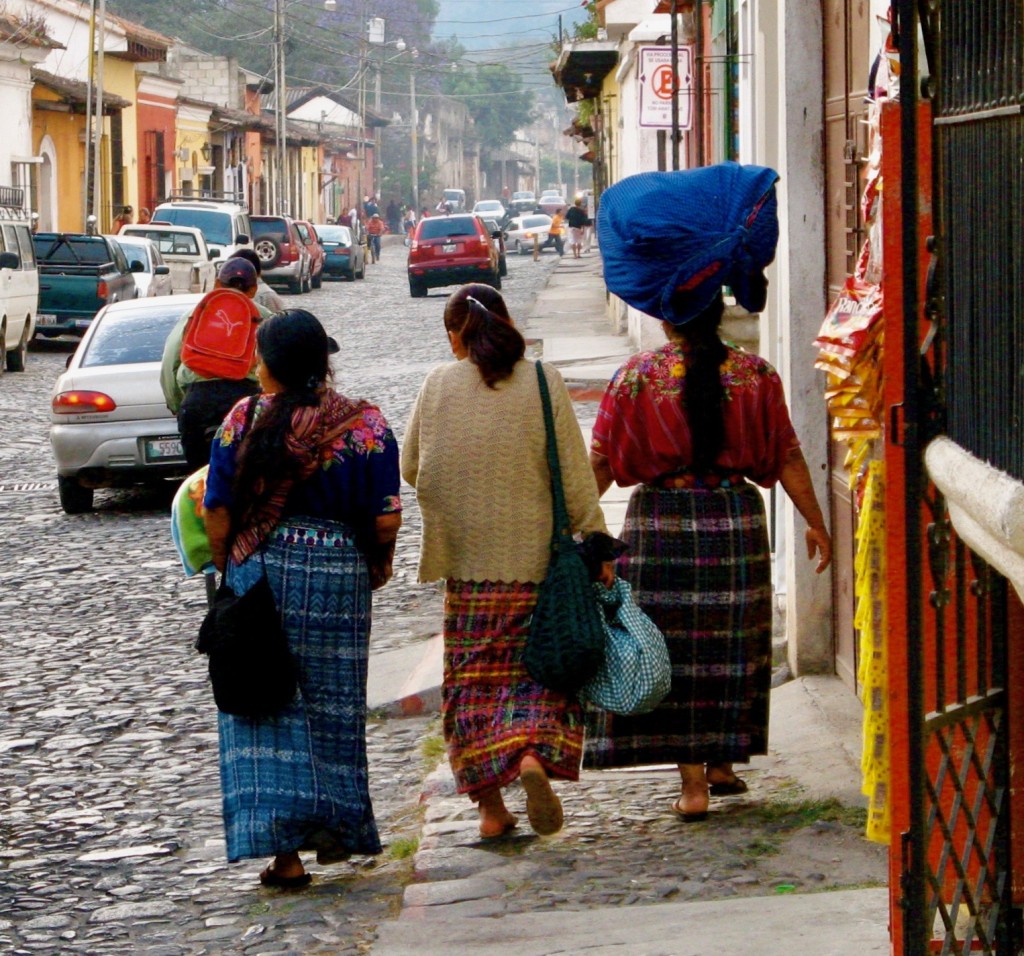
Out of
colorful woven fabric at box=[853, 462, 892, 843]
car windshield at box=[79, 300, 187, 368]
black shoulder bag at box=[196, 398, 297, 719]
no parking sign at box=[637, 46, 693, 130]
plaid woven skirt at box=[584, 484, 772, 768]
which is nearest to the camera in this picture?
colorful woven fabric at box=[853, 462, 892, 843]

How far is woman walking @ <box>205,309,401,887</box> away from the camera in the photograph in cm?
526

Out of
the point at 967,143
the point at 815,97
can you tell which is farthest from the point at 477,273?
the point at 967,143

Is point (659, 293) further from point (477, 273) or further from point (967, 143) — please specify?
point (477, 273)

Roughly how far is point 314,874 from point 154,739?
1726 mm

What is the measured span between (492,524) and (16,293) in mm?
18873

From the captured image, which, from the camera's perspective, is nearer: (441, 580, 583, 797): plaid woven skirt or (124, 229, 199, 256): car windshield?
(441, 580, 583, 797): plaid woven skirt

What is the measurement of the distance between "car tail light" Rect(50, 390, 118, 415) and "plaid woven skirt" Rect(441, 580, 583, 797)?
23.8ft

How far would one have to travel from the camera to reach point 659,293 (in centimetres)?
564

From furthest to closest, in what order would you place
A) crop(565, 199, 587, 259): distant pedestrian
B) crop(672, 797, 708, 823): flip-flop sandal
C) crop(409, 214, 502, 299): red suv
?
crop(565, 199, 587, 259): distant pedestrian, crop(409, 214, 502, 299): red suv, crop(672, 797, 708, 823): flip-flop sandal

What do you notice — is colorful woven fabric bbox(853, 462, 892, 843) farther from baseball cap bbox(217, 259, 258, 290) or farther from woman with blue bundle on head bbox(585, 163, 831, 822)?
baseball cap bbox(217, 259, 258, 290)

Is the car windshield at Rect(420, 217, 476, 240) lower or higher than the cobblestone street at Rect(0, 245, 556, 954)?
higher

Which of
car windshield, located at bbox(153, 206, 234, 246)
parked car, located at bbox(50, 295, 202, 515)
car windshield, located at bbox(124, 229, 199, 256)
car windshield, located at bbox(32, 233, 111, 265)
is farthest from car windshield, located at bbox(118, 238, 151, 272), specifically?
parked car, located at bbox(50, 295, 202, 515)

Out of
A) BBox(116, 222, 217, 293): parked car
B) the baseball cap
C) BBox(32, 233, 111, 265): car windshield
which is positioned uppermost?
BBox(116, 222, 217, 293): parked car

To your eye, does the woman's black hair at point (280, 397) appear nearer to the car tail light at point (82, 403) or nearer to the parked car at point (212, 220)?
the car tail light at point (82, 403)
